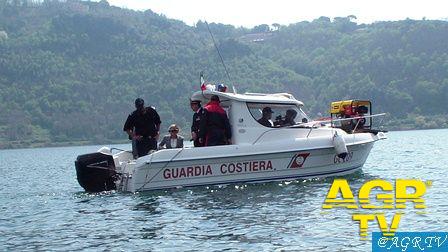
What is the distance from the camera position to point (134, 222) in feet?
43.5

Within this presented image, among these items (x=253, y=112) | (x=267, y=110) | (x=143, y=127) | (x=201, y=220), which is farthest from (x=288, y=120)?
(x=201, y=220)

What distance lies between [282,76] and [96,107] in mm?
35647

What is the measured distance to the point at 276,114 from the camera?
19.0 meters

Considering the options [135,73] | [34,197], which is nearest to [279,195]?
[34,197]

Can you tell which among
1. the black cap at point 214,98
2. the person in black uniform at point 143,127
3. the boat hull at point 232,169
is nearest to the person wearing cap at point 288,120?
the boat hull at point 232,169

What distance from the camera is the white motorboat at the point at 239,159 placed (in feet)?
55.3

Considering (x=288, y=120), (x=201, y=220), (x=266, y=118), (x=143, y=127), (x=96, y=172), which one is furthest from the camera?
(x=288, y=120)

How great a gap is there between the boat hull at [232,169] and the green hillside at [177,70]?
300 ft

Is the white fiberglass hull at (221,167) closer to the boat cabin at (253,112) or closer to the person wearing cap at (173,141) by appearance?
the boat cabin at (253,112)

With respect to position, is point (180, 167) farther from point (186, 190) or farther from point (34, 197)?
point (34, 197)

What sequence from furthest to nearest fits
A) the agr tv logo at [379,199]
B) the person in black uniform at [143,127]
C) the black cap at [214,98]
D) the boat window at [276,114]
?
the boat window at [276,114], the person in black uniform at [143,127], the black cap at [214,98], the agr tv logo at [379,199]

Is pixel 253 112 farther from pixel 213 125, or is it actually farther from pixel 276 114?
pixel 213 125

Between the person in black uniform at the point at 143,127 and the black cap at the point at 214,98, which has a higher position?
the black cap at the point at 214,98

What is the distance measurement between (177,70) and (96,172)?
132m
